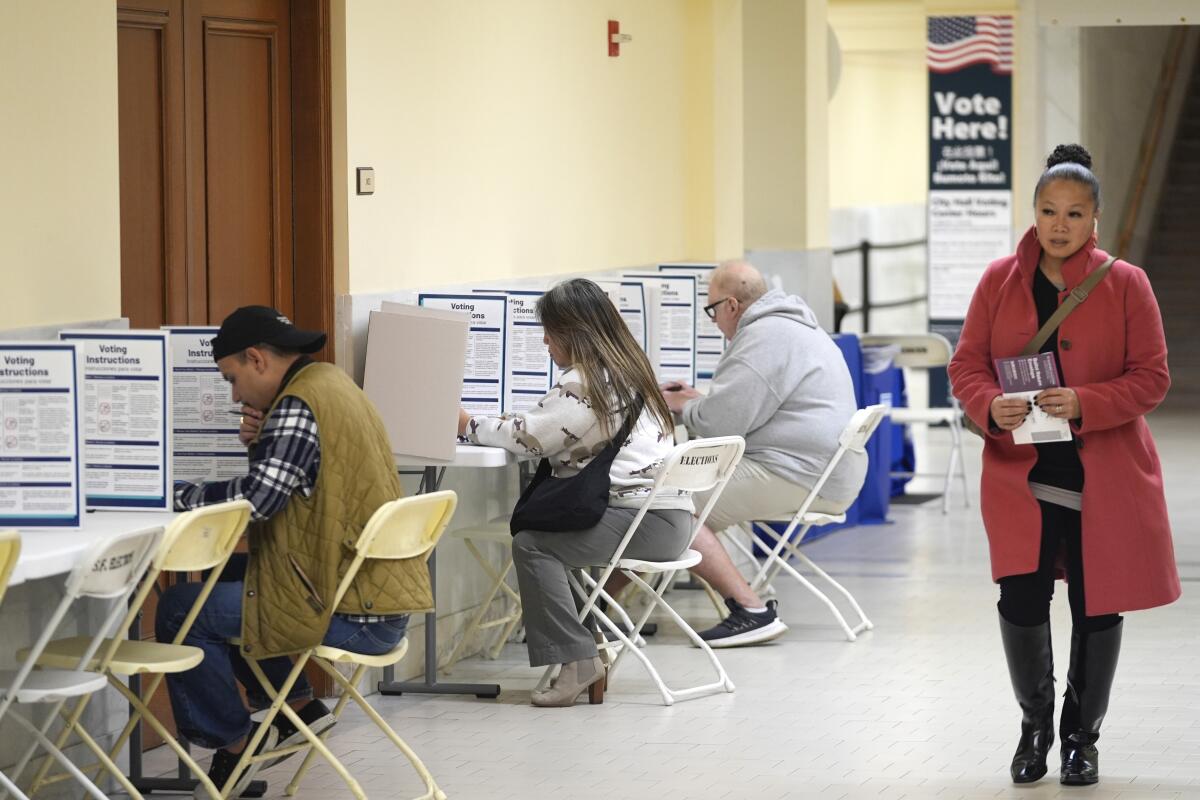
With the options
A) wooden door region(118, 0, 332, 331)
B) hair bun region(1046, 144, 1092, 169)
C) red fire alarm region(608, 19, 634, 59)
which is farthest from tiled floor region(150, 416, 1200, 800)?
red fire alarm region(608, 19, 634, 59)

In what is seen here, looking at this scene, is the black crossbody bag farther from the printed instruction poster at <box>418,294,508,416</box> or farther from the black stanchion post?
the black stanchion post

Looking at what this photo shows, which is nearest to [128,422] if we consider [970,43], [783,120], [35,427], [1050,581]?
[35,427]

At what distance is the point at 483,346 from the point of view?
22.6ft

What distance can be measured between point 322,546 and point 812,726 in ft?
6.16

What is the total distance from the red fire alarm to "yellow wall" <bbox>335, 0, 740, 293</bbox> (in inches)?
1.8

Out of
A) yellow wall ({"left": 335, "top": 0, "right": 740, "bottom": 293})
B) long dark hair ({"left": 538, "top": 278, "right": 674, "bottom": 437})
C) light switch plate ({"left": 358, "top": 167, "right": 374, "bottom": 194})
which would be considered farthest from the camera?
yellow wall ({"left": 335, "top": 0, "right": 740, "bottom": 293})

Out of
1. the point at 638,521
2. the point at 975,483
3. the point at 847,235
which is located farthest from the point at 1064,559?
the point at 847,235

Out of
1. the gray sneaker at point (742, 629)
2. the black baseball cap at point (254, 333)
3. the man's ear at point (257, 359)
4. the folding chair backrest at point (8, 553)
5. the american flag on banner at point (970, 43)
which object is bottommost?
the gray sneaker at point (742, 629)

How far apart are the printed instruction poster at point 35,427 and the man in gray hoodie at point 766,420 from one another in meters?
3.24

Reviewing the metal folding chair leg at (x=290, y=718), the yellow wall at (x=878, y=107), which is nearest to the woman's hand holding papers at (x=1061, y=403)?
the metal folding chair leg at (x=290, y=718)

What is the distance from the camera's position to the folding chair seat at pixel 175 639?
443cm

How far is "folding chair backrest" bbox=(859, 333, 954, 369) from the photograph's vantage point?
36.9ft

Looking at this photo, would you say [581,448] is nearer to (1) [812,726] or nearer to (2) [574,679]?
(2) [574,679]

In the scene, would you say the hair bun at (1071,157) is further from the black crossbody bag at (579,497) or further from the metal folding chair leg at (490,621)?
the metal folding chair leg at (490,621)
